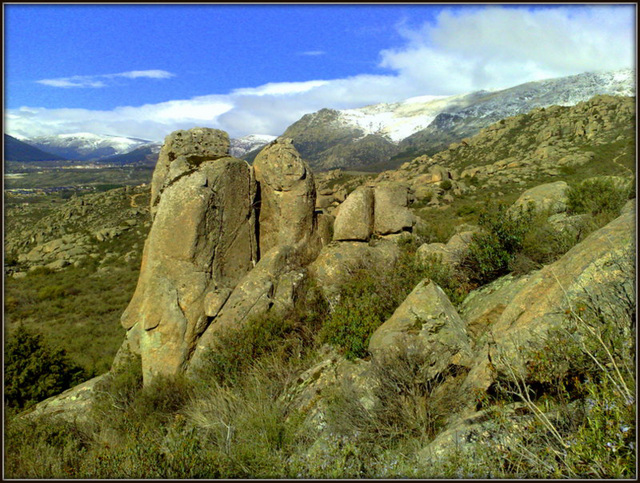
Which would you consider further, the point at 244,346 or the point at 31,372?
the point at 31,372

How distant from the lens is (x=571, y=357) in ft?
12.9

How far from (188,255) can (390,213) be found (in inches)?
219

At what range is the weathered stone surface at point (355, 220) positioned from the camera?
10344 millimetres

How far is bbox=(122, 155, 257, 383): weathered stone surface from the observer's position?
26.8 ft

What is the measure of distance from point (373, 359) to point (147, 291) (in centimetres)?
539

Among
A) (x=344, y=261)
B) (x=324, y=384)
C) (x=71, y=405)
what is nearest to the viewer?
(x=324, y=384)

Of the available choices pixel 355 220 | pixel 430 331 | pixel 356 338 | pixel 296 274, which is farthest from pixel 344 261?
pixel 430 331

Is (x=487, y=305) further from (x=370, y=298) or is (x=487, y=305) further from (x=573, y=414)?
(x=573, y=414)

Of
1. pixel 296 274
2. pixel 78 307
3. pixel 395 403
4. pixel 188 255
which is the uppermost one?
pixel 188 255

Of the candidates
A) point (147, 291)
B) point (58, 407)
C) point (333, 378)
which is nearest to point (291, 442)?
point (333, 378)

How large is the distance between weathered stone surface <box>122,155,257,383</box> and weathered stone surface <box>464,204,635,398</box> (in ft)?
18.6

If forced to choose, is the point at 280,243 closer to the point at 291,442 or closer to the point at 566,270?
the point at 291,442

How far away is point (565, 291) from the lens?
4.62 metres

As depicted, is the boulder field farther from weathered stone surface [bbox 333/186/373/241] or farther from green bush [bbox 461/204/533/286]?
green bush [bbox 461/204/533/286]
